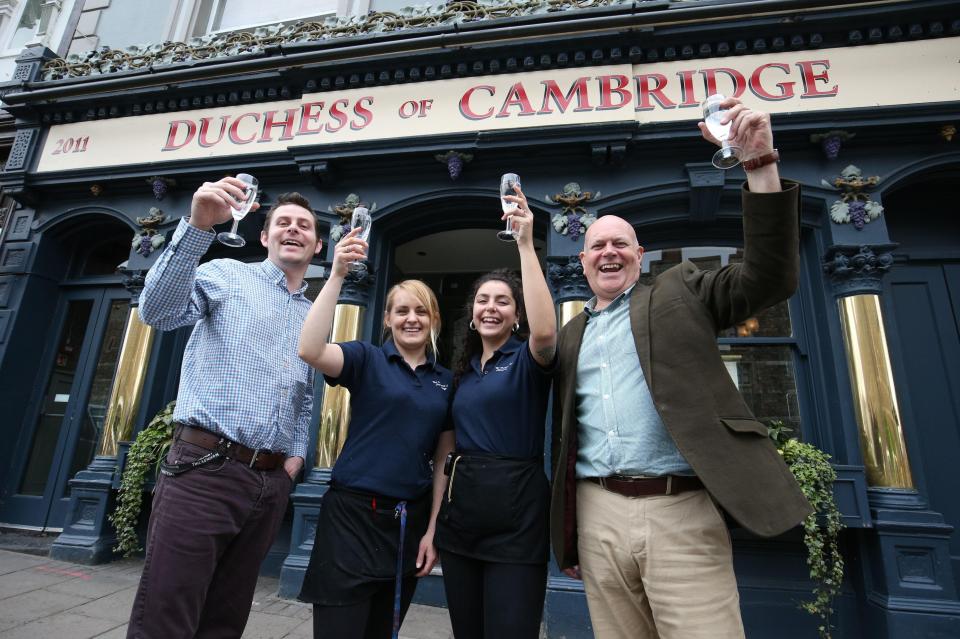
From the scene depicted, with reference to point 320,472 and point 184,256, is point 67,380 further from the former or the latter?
point 184,256

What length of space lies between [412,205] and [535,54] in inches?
78.9

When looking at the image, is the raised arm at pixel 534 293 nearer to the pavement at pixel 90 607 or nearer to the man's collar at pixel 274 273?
the man's collar at pixel 274 273

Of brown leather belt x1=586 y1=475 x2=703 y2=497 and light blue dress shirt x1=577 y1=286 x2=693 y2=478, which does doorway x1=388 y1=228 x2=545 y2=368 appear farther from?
brown leather belt x1=586 y1=475 x2=703 y2=497

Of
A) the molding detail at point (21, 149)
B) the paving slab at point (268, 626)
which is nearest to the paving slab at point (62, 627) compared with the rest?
the paving slab at point (268, 626)

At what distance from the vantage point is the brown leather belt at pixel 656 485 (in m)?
1.65

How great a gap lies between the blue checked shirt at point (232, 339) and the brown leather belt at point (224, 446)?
1.0 inches

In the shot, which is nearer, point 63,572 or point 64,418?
point 63,572


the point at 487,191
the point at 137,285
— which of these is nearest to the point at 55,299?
the point at 137,285

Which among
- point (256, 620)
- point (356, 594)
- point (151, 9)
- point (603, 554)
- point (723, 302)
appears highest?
point (151, 9)

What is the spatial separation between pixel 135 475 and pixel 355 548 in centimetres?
403

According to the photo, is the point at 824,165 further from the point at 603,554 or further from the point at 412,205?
the point at 603,554

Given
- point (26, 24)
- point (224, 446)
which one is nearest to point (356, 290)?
point (224, 446)

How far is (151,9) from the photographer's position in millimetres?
6871

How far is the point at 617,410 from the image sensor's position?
1782mm
